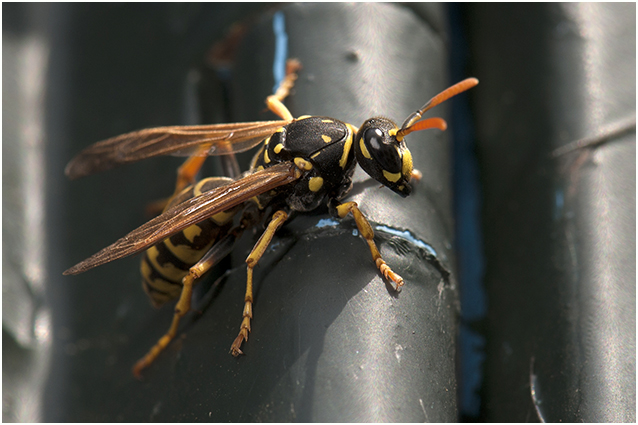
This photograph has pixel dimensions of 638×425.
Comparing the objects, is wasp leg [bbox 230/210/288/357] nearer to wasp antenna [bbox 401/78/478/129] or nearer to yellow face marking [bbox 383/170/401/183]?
yellow face marking [bbox 383/170/401/183]

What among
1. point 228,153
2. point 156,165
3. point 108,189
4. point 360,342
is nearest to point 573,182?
point 360,342

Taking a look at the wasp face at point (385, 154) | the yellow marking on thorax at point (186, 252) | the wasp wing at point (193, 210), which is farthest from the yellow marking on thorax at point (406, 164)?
the yellow marking on thorax at point (186, 252)

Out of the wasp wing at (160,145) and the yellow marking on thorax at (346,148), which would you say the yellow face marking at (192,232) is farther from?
the yellow marking on thorax at (346,148)

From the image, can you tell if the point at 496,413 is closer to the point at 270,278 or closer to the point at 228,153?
the point at 270,278

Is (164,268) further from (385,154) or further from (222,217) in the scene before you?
(385,154)

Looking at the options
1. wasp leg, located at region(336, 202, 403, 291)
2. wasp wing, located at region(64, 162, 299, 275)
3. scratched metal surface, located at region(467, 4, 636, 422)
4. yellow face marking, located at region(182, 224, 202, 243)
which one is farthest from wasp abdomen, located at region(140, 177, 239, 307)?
scratched metal surface, located at region(467, 4, 636, 422)

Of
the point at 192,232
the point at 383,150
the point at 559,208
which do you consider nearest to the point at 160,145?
the point at 192,232
